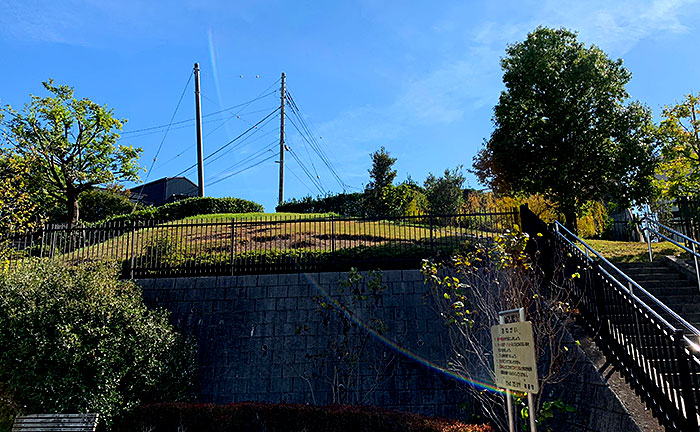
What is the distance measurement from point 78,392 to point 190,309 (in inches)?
112

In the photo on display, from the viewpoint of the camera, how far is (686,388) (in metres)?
4.68

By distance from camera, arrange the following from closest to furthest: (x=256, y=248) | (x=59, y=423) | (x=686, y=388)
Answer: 1. (x=686, y=388)
2. (x=59, y=423)
3. (x=256, y=248)

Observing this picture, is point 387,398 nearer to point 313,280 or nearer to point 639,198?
point 313,280

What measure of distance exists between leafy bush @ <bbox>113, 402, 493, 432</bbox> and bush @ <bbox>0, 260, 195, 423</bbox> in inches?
18.4

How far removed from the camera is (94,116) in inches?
570

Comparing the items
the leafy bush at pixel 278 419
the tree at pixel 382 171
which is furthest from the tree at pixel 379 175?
the leafy bush at pixel 278 419

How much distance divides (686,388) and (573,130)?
9397 mm

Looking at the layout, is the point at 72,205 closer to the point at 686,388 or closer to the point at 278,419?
the point at 278,419

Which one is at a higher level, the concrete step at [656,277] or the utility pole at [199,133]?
the utility pole at [199,133]

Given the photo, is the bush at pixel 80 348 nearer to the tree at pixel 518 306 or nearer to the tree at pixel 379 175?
the tree at pixel 518 306

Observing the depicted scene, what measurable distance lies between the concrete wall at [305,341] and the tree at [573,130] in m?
5.49

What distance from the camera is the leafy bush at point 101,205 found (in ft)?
103

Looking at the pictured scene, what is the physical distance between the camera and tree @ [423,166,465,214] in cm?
2369

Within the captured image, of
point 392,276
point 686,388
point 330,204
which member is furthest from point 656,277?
point 330,204
